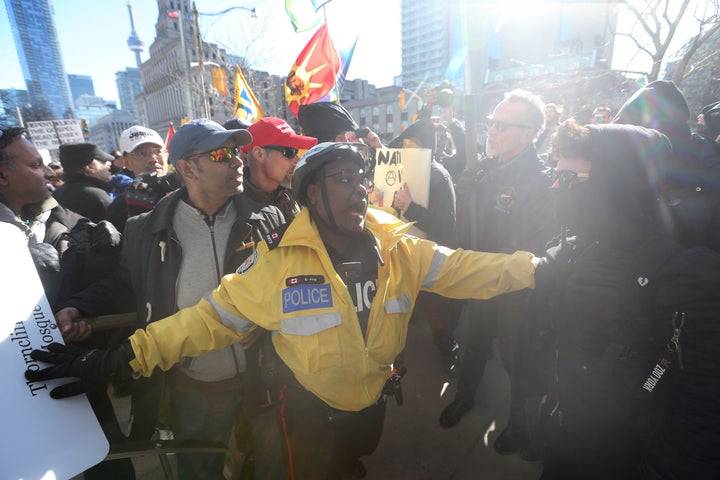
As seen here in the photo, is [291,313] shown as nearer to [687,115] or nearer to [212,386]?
[212,386]

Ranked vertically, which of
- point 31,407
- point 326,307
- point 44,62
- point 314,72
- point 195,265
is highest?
point 44,62

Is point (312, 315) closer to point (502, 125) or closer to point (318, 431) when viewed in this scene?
point (318, 431)

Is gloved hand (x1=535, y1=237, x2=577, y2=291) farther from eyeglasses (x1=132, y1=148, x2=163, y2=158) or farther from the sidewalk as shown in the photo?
eyeglasses (x1=132, y1=148, x2=163, y2=158)

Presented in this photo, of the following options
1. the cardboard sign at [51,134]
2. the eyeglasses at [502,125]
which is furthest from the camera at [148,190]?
the cardboard sign at [51,134]

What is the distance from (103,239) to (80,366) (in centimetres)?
83

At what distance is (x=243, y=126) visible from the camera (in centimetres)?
270

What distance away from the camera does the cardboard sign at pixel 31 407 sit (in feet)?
4.33

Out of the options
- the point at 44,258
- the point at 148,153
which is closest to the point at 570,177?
the point at 44,258

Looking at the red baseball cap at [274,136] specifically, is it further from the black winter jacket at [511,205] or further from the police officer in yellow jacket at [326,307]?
the black winter jacket at [511,205]

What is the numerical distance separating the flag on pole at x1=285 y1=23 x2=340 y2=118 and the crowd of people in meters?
2.25

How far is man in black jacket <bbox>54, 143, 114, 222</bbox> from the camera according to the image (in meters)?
3.71

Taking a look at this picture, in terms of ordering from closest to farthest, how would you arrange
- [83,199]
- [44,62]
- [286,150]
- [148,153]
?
[286,150], [83,199], [148,153], [44,62]

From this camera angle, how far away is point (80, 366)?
1453mm

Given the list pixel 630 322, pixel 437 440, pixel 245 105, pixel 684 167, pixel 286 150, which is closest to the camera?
pixel 630 322
